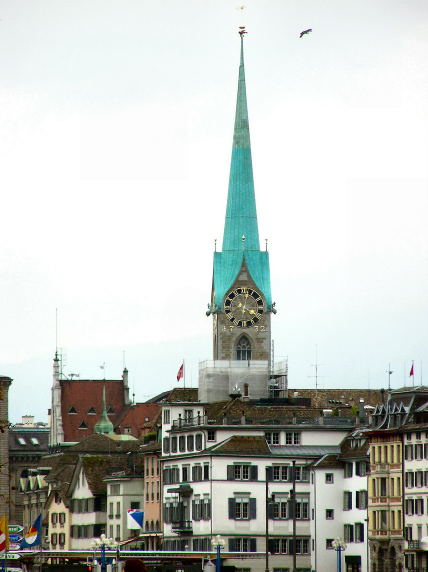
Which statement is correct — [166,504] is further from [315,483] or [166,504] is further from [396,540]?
[396,540]

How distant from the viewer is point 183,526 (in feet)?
506

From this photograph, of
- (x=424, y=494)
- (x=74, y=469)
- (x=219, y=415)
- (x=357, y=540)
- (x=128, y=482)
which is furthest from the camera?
(x=74, y=469)

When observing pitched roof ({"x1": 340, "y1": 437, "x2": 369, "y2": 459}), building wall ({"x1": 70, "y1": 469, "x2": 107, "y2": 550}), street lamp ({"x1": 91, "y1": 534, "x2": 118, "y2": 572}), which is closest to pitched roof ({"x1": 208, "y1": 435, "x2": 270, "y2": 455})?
pitched roof ({"x1": 340, "y1": 437, "x2": 369, "y2": 459})

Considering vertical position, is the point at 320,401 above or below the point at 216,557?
above

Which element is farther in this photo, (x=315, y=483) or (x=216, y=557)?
(x=315, y=483)

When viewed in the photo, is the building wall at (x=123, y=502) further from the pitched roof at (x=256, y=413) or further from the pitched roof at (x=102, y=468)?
the pitched roof at (x=256, y=413)

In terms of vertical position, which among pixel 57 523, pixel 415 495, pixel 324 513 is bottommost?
pixel 324 513

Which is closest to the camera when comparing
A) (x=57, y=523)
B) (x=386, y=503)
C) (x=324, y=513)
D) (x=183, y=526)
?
(x=386, y=503)

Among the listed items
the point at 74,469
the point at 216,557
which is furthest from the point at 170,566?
the point at 74,469

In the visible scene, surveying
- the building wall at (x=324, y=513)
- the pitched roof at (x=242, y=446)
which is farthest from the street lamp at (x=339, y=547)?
the pitched roof at (x=242, y=446)

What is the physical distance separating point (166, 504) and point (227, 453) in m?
12.6

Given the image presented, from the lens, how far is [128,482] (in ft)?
579

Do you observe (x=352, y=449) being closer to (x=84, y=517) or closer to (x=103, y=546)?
(x=103, y=546)

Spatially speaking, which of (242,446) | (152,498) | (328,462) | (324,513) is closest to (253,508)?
(242,446)
